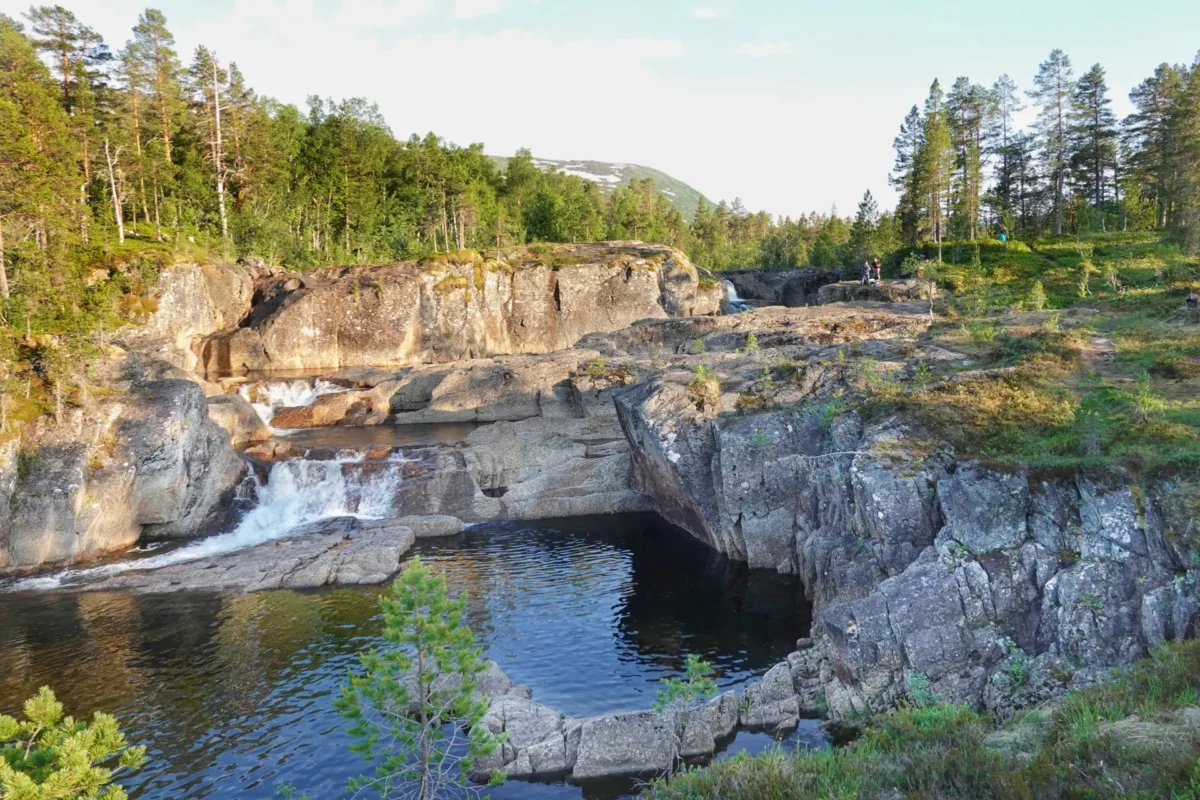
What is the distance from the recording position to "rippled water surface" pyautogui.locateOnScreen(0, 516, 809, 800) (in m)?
18.6

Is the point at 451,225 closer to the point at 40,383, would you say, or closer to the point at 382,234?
the point at 382,234

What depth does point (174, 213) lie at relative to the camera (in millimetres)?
69750

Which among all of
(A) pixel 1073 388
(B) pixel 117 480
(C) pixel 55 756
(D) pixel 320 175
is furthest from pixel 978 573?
(D) pixel 320 175

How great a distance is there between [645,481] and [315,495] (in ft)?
55.4

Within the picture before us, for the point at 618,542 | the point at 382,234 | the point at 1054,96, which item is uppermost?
the point at 1054,96

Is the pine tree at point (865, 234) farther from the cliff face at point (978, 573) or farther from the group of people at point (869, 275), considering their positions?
the cliff face at point (978, 573)

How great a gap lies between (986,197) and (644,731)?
8188cm

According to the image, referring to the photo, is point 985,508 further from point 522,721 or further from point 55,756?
point 55,756

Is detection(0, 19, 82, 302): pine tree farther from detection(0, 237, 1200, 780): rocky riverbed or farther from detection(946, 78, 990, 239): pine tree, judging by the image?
detection(946, 78, 990, 239): pine tree

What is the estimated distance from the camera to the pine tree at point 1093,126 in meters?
73.8

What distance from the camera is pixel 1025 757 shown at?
37.5 feet

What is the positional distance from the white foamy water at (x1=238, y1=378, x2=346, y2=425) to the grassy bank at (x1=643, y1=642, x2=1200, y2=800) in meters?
45.3

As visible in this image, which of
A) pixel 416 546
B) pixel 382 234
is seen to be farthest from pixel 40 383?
pixel 382 234

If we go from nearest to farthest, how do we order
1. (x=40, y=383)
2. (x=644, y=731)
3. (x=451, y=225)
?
(x=644, y=731), (x=40, y=383), (x=451, y=225)
